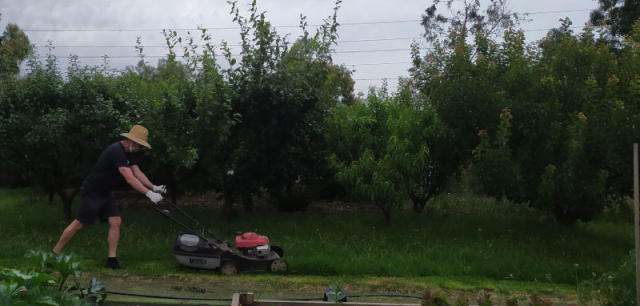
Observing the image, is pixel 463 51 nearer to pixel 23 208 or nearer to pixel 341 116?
pixel 341 116

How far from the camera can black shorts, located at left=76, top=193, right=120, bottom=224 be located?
7.07 meters

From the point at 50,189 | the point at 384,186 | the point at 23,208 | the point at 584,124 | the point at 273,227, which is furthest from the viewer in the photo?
the point at 23,208

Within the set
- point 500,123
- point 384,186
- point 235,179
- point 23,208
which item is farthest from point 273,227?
point 23,208

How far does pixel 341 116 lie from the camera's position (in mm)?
10148

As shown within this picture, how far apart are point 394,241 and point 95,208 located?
13.6 ft

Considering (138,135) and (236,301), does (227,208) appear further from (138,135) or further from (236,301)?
(236,301)

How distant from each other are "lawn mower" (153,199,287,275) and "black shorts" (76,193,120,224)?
594 mm

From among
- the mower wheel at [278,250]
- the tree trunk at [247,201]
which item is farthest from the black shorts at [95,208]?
the tree trunk at [247,201]

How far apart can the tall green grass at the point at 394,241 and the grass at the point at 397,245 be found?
15 millimetres

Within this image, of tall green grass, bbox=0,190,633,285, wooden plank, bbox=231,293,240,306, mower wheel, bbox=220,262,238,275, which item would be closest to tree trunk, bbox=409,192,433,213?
tall green grass, bbox=0,190,633,285

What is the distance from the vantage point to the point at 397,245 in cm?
851

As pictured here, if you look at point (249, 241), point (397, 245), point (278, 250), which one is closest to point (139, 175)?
point (249, 241)

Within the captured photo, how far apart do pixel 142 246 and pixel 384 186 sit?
11.6ft

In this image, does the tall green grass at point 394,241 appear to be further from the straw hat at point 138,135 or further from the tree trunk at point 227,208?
the straw hat at point 138,135
